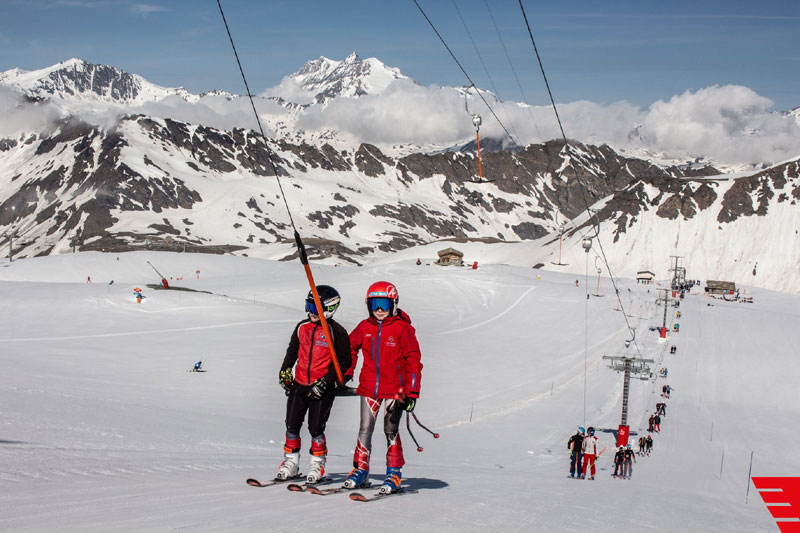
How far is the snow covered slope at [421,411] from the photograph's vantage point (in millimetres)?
8609

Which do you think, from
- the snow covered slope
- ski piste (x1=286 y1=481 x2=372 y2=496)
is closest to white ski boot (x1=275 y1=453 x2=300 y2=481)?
ski piste (x1=286 y1=481 x2=372 y2=496)

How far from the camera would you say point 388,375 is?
9.43 metres

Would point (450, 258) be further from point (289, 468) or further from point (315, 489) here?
point (315, 489)

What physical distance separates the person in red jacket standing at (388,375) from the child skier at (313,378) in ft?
1.36

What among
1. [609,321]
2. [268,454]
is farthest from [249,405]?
[609,321]

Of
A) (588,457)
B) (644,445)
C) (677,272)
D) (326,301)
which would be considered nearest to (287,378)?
(326,301)

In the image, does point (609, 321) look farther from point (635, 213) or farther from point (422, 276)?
point (635, 213)

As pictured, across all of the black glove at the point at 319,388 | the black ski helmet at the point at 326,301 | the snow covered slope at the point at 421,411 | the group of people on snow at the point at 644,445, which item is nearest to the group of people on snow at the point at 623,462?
the snow covered slope at the point at 421,411

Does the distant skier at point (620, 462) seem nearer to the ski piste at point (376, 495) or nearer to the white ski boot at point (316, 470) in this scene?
the ski piste at point (376, 495)

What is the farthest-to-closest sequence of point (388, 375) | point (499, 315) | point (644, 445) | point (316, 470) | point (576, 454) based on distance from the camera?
point (499, 315) < point (644, 445) < point (576, 454) < point (316, 470) < point (388, 375)

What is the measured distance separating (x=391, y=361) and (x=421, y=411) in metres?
21.2

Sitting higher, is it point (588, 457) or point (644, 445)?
point (588, 457)

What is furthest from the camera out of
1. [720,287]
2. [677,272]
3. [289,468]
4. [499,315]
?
[677,272]

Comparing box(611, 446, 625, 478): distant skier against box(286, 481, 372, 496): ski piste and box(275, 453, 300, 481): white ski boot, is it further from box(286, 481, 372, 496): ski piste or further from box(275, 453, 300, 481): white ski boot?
box(275, 453, 300, 481): white ski boot
